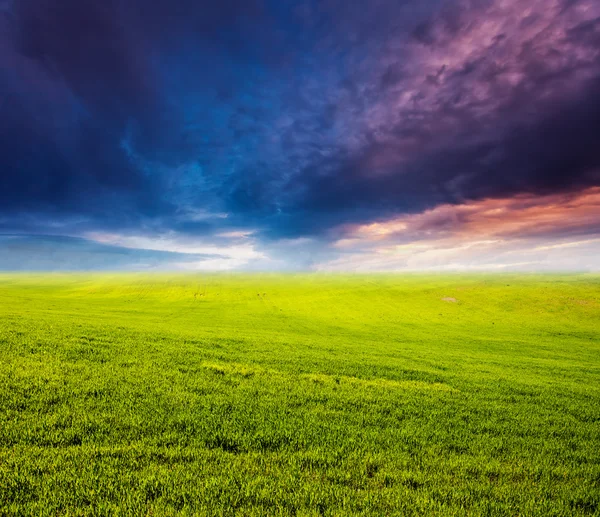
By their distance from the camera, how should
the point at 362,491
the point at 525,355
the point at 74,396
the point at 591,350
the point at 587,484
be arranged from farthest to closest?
the point at 591,350, the point at 525,355, the point at 74,396, the point at 587,484, the point at 362,491

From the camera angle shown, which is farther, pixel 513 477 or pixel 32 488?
pixel 513 477

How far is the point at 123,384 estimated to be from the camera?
10523 mm

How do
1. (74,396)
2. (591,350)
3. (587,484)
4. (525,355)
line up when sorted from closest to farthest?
(587,484) < (74,396) < (525,355) < (591,350)

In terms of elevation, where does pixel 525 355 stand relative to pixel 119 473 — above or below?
below

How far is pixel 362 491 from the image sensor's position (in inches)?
229

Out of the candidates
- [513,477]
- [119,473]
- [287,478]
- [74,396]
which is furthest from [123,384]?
[513,477]

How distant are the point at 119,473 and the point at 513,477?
824cm

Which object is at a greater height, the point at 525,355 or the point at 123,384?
the point at 123,384

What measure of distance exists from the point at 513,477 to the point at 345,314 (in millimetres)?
56942

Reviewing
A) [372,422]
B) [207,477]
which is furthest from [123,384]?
[372,422]

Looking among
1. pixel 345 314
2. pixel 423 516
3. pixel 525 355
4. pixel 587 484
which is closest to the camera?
pixel 423 516

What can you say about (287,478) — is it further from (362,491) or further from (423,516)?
(423,516)

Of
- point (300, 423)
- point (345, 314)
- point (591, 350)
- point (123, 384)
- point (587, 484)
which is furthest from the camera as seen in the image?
point (345, 314)

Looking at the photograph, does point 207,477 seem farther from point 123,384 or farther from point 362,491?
point 123,384
